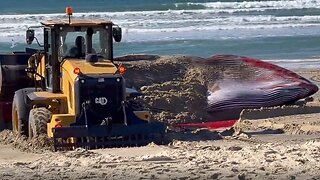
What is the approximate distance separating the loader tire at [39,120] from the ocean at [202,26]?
13898 mm

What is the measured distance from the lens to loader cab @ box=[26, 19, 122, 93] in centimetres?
1393

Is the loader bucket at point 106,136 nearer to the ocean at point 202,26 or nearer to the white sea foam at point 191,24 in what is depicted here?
the ocean at point 202,26

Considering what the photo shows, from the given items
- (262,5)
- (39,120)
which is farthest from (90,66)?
(262,5)

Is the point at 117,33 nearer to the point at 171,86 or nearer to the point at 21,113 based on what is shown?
the point at 21,113

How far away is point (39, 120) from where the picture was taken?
13430 mm

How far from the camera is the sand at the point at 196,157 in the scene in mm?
10516

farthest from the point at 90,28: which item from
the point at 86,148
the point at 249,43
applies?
the point at 249,43

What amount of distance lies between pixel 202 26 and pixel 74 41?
27987mm

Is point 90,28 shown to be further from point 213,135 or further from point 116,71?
point 213,135

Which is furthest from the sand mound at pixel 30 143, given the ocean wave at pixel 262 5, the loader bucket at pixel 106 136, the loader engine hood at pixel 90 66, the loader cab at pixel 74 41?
the ocean wave at pixel 262 5

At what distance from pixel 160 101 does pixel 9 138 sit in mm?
3826

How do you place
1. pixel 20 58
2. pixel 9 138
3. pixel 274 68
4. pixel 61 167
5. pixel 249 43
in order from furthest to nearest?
pixel 249 43 → pixel 274 68 → pixel 20 58 → pixel 9 138 → pixel 61 167

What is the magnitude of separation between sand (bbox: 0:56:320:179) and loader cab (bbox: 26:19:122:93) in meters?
1.30

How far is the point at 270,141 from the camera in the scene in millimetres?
14461
